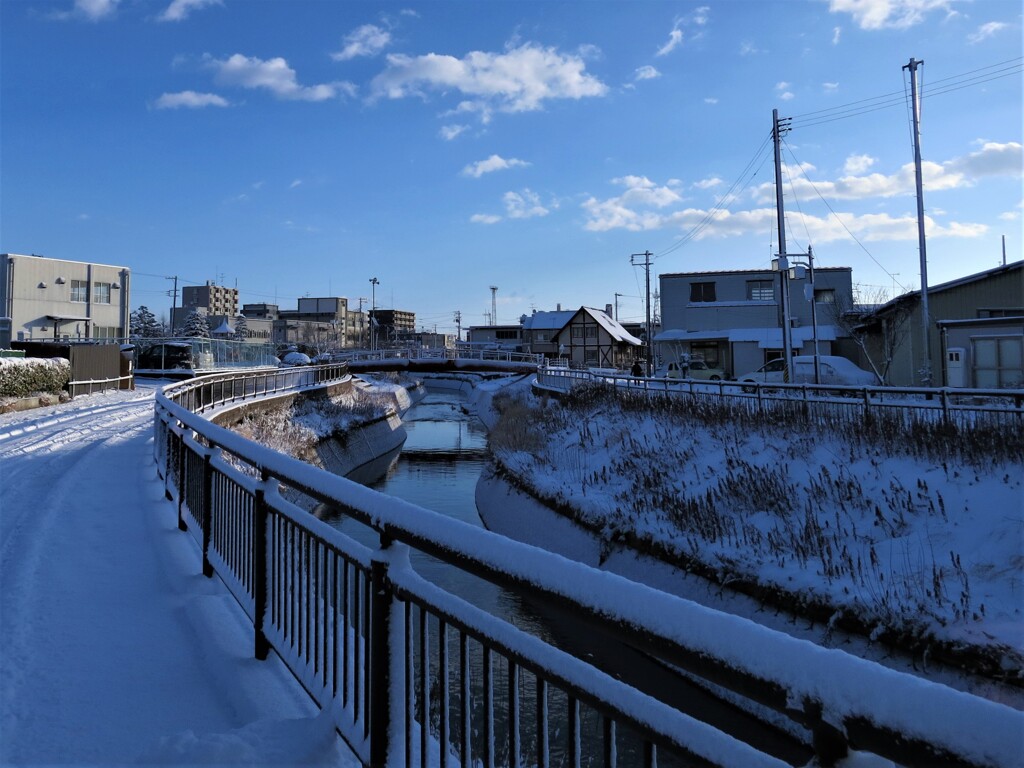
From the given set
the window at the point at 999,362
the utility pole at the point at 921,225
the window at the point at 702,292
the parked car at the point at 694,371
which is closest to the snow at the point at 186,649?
the window at the point at 999,362

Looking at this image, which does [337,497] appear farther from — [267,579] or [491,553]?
[267,579]

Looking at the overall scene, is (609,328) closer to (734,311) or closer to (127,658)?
(734,311)

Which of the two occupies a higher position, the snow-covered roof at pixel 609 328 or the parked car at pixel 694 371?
the snow-covered roof at pixel 609 328

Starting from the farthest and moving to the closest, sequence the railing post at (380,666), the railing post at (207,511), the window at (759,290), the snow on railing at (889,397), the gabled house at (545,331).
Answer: the gabled house at (545,331)
the window at (759,290)
the snow on railing at (889,397)
the railing post at (207,511)
the railing post at (380,666)

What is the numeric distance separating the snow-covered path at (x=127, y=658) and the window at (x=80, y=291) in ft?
170

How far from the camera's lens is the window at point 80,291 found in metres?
52.5

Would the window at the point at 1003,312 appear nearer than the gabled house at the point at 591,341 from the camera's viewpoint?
Yes

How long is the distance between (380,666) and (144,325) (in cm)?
11410

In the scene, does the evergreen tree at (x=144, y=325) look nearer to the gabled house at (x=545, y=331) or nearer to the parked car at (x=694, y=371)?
the gabled house at (x=545, y=331)

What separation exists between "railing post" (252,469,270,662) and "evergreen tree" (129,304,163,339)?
104747 millimetres

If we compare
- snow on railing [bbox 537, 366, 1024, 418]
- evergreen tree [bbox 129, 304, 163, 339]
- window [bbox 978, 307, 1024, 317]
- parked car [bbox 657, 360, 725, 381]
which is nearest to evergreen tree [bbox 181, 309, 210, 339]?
evergreen tree [bbox 129, 304, 163, 339]

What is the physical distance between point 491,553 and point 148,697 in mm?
2933

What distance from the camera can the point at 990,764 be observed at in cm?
109

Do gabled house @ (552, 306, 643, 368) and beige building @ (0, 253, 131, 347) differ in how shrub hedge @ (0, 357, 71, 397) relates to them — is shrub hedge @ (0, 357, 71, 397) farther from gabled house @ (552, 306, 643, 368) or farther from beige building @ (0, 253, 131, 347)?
gabled house @ (552, 306, 643, 368)
